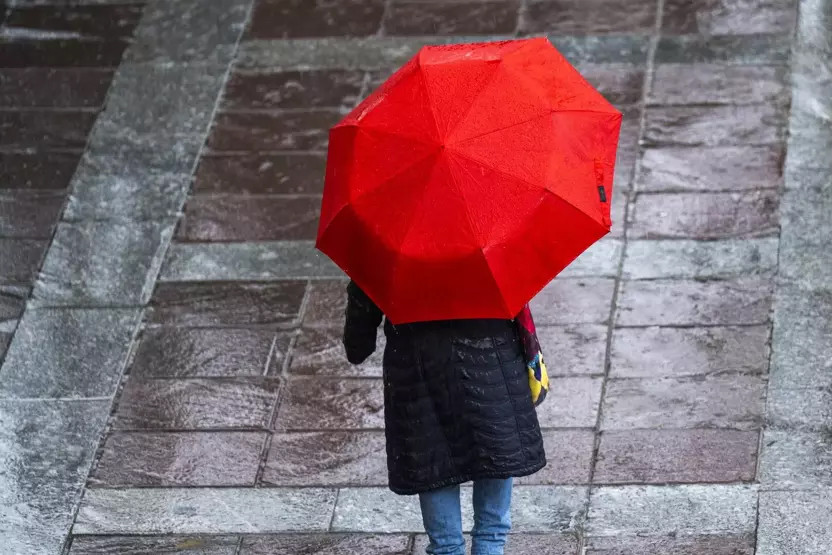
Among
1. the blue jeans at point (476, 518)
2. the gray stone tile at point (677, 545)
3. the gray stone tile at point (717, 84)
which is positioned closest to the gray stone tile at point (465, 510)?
the gray stone tile at point (677, 545)

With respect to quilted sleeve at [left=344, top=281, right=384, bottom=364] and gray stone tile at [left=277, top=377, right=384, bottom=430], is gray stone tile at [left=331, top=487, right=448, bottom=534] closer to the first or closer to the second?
gray stone tile at [left=277, top=377, right=384, bottom=430]

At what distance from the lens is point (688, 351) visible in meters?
5.66

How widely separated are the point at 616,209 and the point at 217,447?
223 cm

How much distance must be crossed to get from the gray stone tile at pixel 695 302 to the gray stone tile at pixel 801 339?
8 cm

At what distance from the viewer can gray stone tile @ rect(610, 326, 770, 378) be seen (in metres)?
5.55

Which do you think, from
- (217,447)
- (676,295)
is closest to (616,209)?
(676,295)

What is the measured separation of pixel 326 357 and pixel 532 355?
194 centimetres

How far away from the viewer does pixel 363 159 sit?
3.91 m

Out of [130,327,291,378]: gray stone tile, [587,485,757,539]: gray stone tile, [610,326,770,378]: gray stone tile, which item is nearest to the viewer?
[587,485,757,539]: gray stone tile

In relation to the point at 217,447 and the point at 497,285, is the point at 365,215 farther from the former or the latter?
the point at 217,447

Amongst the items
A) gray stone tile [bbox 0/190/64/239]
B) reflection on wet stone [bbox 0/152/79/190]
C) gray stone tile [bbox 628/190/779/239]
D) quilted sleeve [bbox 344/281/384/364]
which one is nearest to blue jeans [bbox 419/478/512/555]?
quilted sleeve [bbox 344/281/384/364]

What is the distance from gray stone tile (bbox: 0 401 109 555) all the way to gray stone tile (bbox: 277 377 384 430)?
2.51ft

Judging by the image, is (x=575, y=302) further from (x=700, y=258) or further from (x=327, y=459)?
(x=327, y=459)

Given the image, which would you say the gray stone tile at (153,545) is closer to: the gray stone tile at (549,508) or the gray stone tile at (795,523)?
the gray stone tile at (549,508)
